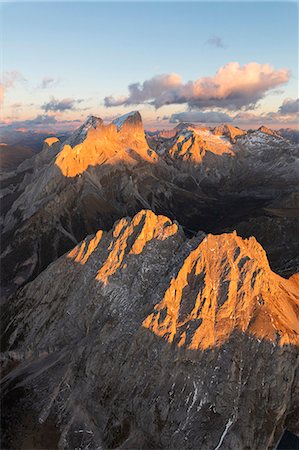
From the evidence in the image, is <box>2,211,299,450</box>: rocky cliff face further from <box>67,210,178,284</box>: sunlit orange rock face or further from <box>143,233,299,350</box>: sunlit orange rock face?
<box>67,210,178,284</box>: sunlit orange rock face

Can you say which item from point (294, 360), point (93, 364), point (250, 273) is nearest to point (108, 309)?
point (93, 364)

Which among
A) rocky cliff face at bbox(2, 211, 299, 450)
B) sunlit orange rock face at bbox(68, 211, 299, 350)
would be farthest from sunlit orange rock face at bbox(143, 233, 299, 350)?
rocky cliff face at bbox(2, 211, 299, 450)

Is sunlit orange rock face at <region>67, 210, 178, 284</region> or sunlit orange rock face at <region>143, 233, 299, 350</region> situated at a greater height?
sunlit orange rock face at <region>67, 210, 178, 284</region>

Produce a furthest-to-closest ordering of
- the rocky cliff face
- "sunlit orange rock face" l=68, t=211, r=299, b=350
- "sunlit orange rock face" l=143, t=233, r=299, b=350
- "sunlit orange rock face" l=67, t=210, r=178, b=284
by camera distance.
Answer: "sunlit orange rock face" l=67, t=210, r=178, b=284
"sunlit orange rock face" l=68, t=211, r=299, b=350
"sunlit orange rock face" l=143, t=233, r=299, b=350
the rocky cliff face

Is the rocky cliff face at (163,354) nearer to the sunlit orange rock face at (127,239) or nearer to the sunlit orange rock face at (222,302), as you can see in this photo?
the sunlit orange rock face at (222,302)

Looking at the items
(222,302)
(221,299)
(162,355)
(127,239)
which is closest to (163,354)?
(162,355)

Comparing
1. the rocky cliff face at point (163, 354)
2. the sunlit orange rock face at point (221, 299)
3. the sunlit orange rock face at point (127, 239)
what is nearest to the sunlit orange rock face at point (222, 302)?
the sunlit orange rock face at point (221, 299)
